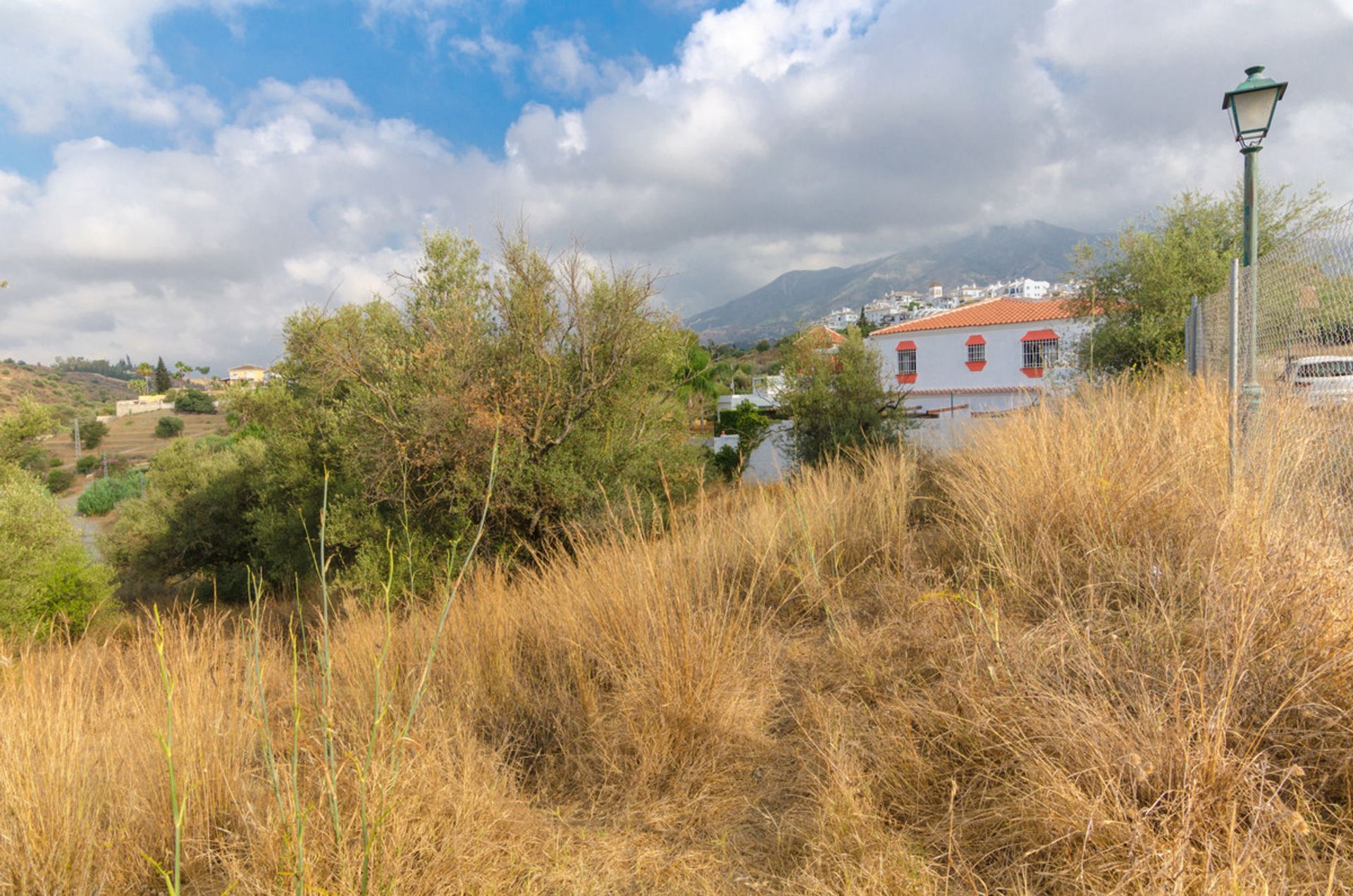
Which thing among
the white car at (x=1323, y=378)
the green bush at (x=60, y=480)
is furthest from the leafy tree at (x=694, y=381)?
the green bush at (x=60, y=480)

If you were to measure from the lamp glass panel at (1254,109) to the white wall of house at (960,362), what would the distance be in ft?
112

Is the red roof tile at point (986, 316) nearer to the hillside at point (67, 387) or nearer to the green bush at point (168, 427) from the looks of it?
the hillside at point (67, 387)

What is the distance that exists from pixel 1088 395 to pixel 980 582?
301 centimetres

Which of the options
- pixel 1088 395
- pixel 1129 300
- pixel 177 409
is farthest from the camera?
pixel 177 409

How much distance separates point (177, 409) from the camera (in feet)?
234

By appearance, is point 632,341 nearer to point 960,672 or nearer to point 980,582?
point 980,582

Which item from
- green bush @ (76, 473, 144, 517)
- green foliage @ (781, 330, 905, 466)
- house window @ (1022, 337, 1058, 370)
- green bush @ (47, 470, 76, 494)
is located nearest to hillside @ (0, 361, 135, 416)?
green bush @ (47, 470, 76, 494)

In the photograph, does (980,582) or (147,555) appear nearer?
(980,582)

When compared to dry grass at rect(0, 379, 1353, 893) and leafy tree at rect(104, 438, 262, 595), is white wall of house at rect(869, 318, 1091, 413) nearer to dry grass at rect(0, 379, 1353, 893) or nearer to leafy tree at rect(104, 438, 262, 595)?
leafy tree at rect(104, 438, 262, 595)

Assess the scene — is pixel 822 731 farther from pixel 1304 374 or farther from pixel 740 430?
pixel 740 430

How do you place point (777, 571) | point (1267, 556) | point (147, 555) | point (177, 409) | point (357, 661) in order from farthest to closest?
point (177, 409) → point (147, 555) → point (777, 571) → point (357, 661) → point (1267, 556)

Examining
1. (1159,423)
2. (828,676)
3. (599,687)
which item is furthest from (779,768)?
(1159,423)

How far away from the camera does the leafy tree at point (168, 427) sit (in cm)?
5838

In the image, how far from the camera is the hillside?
5319 centimetres
